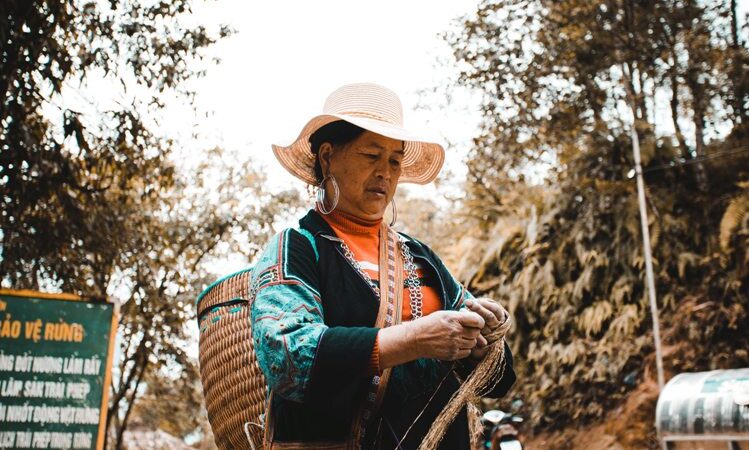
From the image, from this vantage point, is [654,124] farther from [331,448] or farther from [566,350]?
[331,448]

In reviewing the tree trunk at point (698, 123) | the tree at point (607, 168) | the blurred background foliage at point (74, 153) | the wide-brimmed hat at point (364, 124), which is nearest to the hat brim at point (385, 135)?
the wide-brimmed hat at point (364, 124)

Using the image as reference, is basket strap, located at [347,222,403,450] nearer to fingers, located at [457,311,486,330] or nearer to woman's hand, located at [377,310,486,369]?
woman's hand, located at [377,310,486,369]

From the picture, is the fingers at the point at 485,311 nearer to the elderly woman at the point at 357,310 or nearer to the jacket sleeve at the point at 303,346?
the elderly woman at the point at 357,310

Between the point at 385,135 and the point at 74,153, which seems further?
the point at 74,153

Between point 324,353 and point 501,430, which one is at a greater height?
point 324,353

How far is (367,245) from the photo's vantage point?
2.00 m

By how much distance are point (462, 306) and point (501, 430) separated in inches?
186

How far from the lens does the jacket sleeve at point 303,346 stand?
59.4 inches

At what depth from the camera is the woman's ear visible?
6.91ft

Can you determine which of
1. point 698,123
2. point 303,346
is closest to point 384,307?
point 303,346

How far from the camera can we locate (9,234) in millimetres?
6434

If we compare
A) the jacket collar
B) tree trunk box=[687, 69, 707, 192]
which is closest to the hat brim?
the jacket collar

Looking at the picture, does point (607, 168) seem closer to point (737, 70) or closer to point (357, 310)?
point (737, 70)

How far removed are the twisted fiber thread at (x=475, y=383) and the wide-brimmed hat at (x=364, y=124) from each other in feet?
1.91
